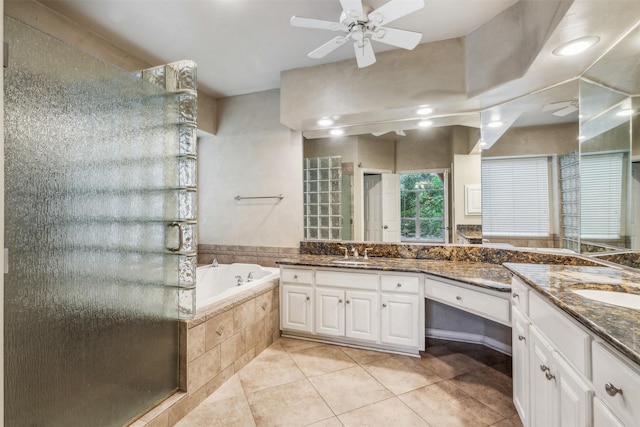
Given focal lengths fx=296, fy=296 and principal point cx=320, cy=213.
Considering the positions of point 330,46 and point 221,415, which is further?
point 330,46

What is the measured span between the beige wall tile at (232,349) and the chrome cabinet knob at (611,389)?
203cm

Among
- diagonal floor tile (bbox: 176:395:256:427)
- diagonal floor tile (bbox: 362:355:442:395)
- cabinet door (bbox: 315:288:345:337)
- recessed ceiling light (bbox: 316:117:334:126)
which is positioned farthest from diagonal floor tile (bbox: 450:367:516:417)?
recessed ceiling light (bbox: 316:117:334:126)

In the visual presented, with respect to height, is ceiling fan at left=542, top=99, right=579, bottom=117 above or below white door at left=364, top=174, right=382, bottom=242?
above

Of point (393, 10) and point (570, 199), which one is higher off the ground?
point (393, 10)

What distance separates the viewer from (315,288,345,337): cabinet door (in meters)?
2.62

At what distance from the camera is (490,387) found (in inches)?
80.7

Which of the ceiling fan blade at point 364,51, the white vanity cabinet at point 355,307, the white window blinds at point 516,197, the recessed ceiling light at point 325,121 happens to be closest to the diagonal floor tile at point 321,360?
the white vanity cabinet at point 355,307

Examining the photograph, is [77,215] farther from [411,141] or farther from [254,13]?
[411,141]

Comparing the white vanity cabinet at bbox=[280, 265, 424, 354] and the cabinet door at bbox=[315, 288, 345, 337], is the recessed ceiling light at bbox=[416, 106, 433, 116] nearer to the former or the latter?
the white vanity cabinet at bbox=[280, 265, 424, 354]

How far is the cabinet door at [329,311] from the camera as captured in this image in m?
2.62

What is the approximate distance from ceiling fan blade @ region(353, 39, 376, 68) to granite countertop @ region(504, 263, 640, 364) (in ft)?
5.25

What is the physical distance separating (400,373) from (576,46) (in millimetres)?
2366

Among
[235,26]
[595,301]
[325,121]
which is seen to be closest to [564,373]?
[595,301]

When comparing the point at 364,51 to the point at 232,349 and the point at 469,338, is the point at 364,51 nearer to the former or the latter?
the point at 232,349
